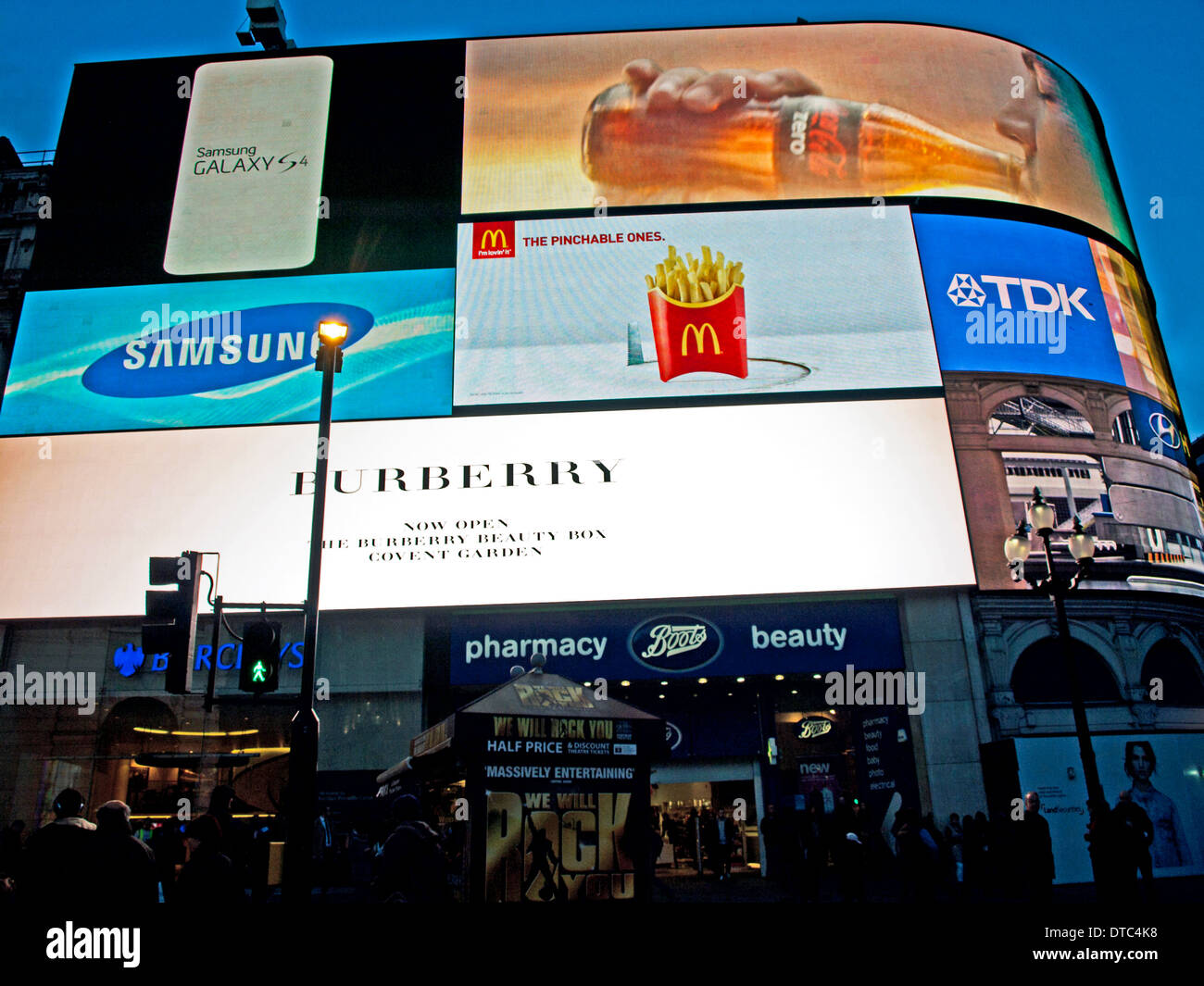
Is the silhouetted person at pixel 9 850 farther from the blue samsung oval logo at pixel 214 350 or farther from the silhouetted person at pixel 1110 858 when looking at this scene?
the silhouetted person at pixel 1110 858

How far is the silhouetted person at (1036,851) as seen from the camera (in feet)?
40.9

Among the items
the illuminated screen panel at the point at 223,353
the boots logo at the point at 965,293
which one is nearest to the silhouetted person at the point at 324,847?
the illuminated screen panel at the point at 223,353

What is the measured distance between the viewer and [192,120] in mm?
25203

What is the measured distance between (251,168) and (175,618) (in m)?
18.5

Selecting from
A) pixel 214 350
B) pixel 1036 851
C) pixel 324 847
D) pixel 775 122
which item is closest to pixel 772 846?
pixel 1036 851

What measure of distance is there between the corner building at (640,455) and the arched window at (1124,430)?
14 centimetres

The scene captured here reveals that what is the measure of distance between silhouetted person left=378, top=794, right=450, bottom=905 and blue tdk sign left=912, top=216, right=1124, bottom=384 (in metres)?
17.8

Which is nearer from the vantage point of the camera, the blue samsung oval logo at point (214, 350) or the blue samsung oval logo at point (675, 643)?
the blue samsung oval logo at point (675, 643)

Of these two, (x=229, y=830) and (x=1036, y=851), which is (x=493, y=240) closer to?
(x=229, y=830)

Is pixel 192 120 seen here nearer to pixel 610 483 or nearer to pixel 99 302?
pixel 99 302

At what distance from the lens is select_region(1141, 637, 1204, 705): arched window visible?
20281 millimetres

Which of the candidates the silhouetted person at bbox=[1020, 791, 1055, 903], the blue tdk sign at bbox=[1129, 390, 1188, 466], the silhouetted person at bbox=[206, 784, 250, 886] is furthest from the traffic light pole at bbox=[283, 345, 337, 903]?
the blue tdk sign at bbox=[1129, 390, 1188, 466]

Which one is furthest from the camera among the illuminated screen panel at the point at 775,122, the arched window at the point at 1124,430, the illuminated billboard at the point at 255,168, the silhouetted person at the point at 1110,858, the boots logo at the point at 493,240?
the illuminated screen panel at the point at 775,122
